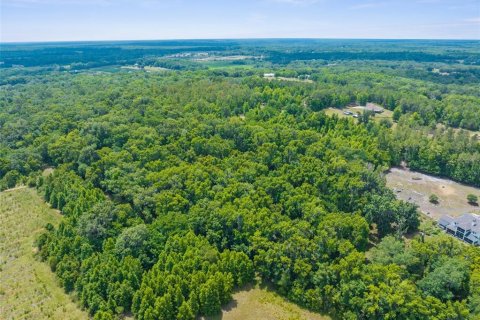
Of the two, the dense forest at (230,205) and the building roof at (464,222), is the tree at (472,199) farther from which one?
the building roof at (464,222)

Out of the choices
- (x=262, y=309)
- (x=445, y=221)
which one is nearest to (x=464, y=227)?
(x=445, y=221)

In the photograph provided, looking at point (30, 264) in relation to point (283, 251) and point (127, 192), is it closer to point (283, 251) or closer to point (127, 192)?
point (127, 192)

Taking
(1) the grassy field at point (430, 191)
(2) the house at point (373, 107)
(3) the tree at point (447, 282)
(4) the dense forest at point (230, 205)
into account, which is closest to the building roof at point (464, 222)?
(1) the grassy field at point (430, 191)

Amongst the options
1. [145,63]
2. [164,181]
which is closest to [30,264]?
[164,181]

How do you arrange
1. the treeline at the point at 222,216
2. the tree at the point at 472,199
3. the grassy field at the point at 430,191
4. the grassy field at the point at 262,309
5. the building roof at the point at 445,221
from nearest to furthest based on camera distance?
the treeline at the point at 222,216 < the grassy field at the point at 262,309 < the building roof at the point at 445,221 < the grassy field at the point at 430,191 < the tree at the point at 472,199

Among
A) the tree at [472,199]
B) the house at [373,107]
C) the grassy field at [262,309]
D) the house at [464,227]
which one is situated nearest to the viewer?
the grassy field at [262,309]

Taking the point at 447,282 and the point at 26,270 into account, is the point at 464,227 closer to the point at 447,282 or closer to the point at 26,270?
the point at 447,282

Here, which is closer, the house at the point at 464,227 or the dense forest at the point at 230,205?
the dense forest at the point at 230,205
